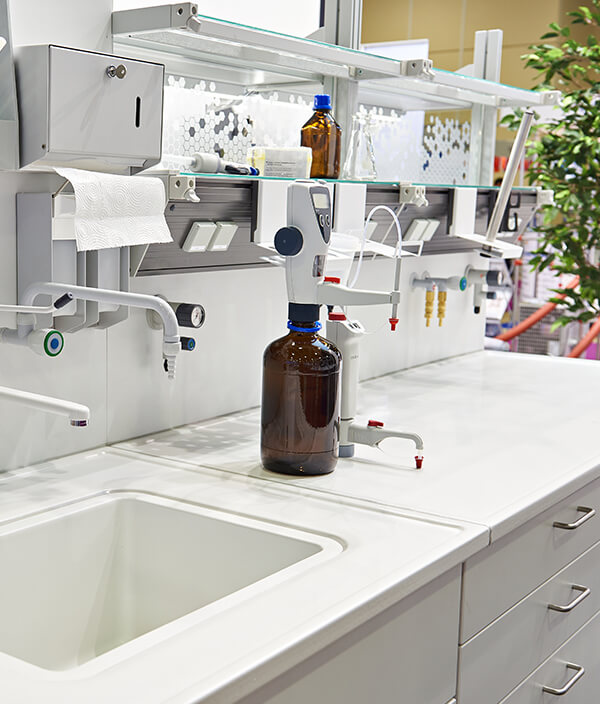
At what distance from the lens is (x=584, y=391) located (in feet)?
7.77

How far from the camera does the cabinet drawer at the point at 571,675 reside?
159 centimetres

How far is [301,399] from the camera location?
1557 mm

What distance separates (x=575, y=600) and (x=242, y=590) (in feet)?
2.70

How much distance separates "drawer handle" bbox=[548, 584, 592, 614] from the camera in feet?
5.36

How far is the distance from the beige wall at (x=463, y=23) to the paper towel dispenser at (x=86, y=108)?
5112 mm

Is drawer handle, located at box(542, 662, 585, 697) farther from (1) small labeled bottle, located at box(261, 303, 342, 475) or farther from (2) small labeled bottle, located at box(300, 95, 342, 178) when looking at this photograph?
(2) small labeled bottle, located at box(300, 95, 342, 178)

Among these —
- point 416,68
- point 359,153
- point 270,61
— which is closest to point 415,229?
point 359,153

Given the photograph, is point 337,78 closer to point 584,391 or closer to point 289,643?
point 584,391

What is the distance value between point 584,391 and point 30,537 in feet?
5.05

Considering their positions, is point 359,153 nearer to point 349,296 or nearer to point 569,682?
point 349,296

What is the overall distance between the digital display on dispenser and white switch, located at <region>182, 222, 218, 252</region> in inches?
8.4

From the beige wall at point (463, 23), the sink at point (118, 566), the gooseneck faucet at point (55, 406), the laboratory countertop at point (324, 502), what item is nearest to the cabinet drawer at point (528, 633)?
the laboratory countertop at point (324, 502)

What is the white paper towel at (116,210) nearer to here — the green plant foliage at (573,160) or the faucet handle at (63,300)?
the faucet handle at (63,300)

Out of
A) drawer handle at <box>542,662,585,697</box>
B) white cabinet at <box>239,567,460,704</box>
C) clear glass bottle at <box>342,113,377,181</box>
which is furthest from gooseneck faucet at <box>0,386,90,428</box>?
clear glass bottle at <box>342,113,377,181</box>
